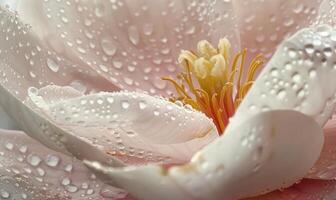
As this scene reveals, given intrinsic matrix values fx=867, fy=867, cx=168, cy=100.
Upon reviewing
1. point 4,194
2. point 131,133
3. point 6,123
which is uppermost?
point 131,133

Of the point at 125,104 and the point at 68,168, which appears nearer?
the point at 125,104

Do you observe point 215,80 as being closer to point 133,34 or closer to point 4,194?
point 133,34

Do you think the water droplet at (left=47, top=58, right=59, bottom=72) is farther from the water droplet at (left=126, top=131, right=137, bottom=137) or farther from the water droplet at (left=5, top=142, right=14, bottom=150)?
the water droplet at (left=126, top=131, right=137, bottom=137)

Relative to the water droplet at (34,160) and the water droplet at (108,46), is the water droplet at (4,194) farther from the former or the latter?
the water droplet at (108,46)

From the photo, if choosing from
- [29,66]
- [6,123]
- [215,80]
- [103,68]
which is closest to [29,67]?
[29,66]

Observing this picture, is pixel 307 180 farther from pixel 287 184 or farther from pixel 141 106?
pixel 141 106

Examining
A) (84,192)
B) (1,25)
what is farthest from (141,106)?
(1,25)
